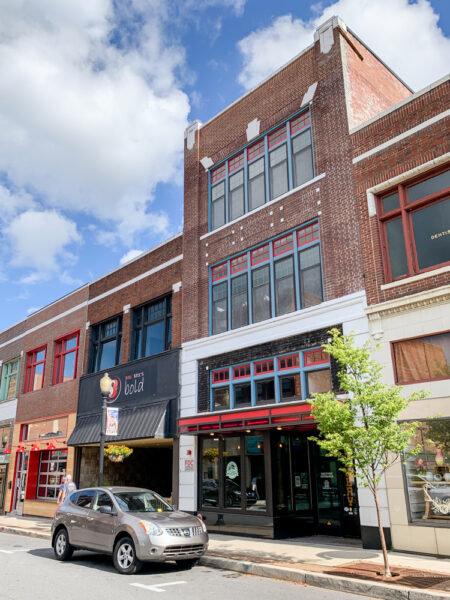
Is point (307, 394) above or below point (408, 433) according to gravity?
above

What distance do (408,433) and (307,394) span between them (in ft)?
16.7

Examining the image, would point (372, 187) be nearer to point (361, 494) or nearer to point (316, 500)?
point (361, 494)

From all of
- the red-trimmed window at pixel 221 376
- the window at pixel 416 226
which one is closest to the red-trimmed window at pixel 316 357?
the window at pixel 416 226

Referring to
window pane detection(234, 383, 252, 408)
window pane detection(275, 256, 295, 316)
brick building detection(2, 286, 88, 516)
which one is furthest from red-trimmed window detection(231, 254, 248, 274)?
brick building detection(2, 286, 88, 516)

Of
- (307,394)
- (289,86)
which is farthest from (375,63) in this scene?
(307,394)

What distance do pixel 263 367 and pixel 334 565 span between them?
21.5 ft

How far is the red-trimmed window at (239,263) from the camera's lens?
17087 mm

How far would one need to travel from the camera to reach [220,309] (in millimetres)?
17531

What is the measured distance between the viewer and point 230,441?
1537 cm

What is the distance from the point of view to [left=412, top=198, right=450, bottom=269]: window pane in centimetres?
1193

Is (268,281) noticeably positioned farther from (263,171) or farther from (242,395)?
(263,171)

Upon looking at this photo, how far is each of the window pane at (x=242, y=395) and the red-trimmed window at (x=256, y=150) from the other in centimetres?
771

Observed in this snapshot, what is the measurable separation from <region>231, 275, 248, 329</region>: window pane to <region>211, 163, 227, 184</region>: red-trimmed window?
4.20 meters

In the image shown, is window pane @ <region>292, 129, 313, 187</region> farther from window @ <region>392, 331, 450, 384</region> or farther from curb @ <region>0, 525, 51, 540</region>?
curb @ <region>0, 525, 51, 540</region>
